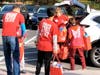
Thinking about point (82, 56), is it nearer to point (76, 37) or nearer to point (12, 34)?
point (76, 37)

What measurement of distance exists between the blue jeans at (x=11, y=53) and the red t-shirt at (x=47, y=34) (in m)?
0.71

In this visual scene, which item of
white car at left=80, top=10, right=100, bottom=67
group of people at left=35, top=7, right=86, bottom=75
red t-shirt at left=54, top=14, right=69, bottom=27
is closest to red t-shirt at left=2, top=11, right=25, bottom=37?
group of people at left=35, top=7, right=86, bottom=75

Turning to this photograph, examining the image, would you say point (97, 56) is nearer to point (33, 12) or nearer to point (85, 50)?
point (85, 50)

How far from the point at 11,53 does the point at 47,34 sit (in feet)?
3.71

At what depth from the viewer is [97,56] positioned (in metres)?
13.0

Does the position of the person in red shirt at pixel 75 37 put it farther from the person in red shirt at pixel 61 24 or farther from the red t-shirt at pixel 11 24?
the red t-shirt at pixel 11 24

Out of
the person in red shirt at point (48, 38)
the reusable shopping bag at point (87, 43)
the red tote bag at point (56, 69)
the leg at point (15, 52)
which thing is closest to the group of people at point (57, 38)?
the person in red shirt at point (48, 38)

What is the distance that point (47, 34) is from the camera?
956 centimetres

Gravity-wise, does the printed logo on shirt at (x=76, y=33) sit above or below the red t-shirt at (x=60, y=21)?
below

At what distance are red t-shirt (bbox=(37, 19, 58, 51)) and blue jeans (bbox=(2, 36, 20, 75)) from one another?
71 centimetres

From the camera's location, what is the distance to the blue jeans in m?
10.0

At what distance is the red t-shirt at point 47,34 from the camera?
953cm

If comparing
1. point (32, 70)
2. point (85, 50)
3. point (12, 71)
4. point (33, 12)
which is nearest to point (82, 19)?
point (85, 50)

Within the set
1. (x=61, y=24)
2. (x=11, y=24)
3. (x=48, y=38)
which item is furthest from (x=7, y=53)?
(x=61, y=24)
